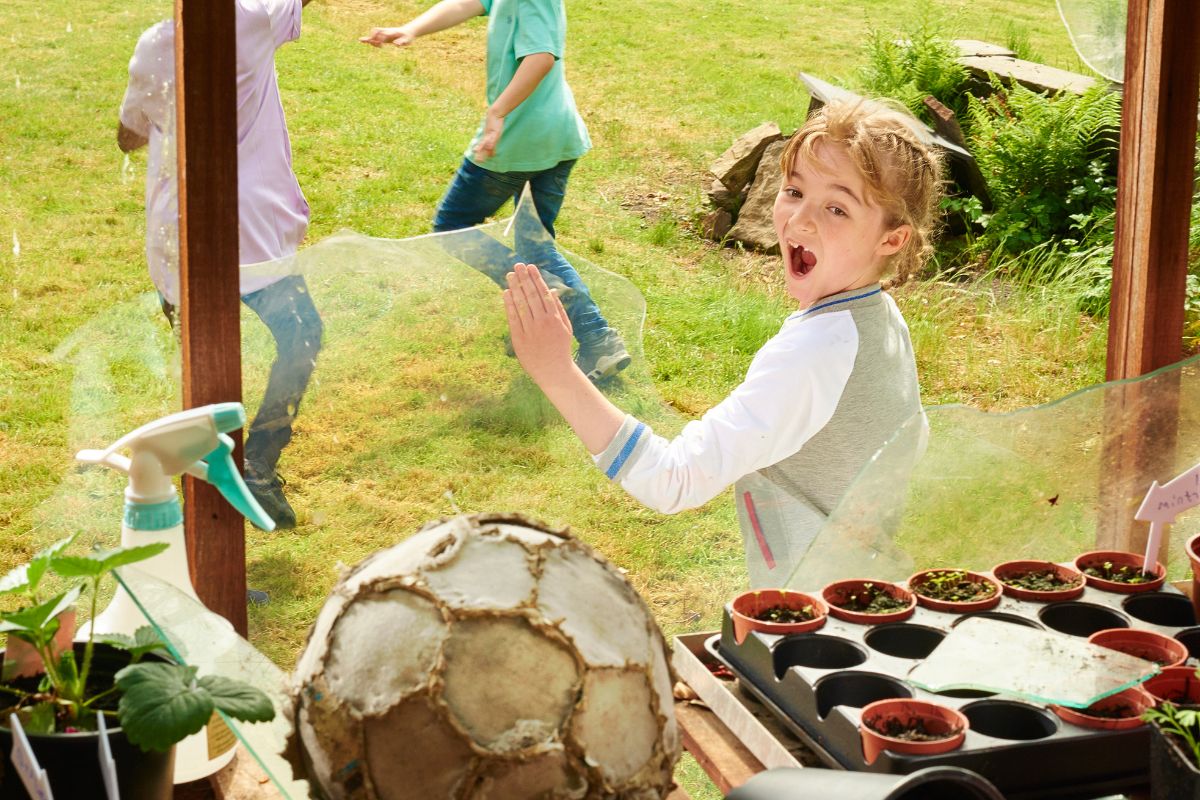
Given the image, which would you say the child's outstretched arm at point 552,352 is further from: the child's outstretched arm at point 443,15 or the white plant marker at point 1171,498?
the child's outstretched arm at point 443,15

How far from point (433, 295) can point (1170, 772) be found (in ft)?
5.47

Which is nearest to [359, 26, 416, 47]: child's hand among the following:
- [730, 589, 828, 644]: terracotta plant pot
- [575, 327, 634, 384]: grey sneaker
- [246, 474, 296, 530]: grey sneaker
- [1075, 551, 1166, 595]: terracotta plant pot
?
[575, 327, 634, 384]: grey sneaker

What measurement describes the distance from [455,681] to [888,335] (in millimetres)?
1116

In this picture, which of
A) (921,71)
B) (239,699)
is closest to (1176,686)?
(239,699)

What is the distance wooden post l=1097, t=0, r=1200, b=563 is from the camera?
188 centimetres

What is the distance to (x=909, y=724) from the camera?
108 cm

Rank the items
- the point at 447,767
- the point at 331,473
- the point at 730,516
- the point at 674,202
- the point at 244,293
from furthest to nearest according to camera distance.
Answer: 1. the point at 674,202
2. the point at 730,516
3. the point at 331,473
4. the point at 244,293
5. the point at 447,767

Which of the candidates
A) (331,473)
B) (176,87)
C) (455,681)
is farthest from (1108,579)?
(331,473)

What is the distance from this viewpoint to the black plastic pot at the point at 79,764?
81cm

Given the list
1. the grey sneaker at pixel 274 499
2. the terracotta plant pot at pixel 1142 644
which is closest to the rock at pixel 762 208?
the grey sneaker at pixel 274 499

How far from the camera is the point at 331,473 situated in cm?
293

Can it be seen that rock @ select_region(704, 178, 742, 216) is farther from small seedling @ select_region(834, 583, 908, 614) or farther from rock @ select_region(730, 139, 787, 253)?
small seedling @ select_region(834, 583, 908, 614)

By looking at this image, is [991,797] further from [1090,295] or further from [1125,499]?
[1090,295]

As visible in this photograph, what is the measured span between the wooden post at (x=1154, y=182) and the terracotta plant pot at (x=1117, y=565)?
0.70 metres
